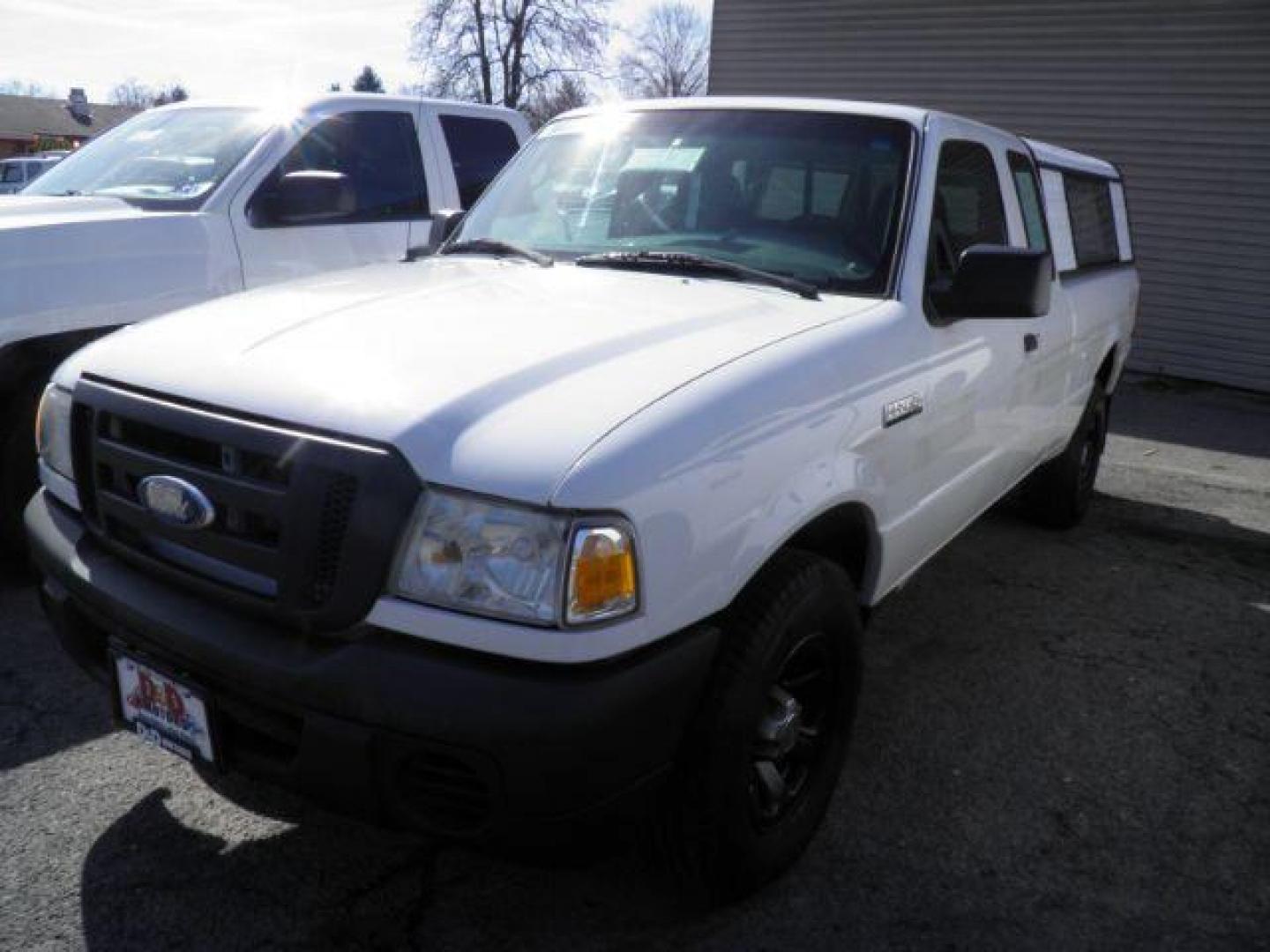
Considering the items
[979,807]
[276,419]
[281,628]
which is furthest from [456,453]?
[979,807]

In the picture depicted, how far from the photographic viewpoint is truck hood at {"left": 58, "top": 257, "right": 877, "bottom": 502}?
73.6 inches

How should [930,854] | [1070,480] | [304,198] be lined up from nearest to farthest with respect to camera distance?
[930,854] < [304,198] < [1070,480]

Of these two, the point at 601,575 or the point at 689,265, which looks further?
the point at 689,265

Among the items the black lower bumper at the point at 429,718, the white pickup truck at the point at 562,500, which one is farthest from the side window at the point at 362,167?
the black lower bumper at the point at 429,718

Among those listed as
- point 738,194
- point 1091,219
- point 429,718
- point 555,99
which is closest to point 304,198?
point 738,194

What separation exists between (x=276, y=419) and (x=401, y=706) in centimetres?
58

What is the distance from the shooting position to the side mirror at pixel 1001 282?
2793 mm

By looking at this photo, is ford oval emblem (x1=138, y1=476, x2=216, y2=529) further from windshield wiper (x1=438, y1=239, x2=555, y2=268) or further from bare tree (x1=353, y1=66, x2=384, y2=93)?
bare tree (x1=353, y1=66, x2=384, y2=93)

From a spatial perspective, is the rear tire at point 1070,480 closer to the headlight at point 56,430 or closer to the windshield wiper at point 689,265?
the windshield wiper at point 689,265

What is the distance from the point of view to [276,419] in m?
1.94

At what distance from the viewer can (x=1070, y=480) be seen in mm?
5328

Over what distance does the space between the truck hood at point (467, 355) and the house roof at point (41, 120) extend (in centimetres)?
5653

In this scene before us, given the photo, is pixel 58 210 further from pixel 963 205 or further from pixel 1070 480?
pixel 1070 480

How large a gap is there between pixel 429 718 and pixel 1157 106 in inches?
442
